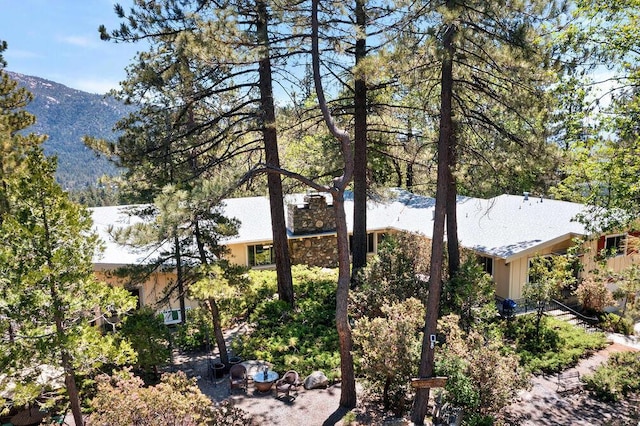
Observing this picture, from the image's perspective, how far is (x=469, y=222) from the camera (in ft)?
60.1

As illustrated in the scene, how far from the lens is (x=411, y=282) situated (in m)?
13.0

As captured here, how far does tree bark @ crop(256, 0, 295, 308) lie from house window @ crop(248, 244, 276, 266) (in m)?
Answer: 3.57

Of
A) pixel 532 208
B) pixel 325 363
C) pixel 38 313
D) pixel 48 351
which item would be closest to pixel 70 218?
pixel 38 313

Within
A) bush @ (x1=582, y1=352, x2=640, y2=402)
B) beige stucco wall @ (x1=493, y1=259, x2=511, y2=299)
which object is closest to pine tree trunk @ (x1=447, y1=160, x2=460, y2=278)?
beige stucco wall @ (x1=493, y1=259, x2=511, y2=299)

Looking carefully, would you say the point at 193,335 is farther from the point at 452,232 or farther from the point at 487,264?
the point at 487,264

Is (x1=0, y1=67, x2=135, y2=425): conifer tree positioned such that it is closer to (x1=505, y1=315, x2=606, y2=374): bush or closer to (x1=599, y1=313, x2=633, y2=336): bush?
(x1=505, y1=315, x2=606, y2=374): bush

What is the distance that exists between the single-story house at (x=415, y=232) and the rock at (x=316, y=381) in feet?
17.8

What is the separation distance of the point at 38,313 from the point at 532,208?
59.2 ft

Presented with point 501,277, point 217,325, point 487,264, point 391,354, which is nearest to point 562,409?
point 391,354

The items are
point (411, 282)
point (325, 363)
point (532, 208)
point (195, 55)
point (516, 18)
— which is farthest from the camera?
point (532, 208)

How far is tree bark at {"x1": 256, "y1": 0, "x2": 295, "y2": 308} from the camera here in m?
11.9

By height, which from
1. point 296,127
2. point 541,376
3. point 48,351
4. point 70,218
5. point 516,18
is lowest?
point 541,376

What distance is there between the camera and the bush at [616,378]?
10.7 metres

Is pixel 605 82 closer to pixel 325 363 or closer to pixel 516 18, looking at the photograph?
pixel 516 18
